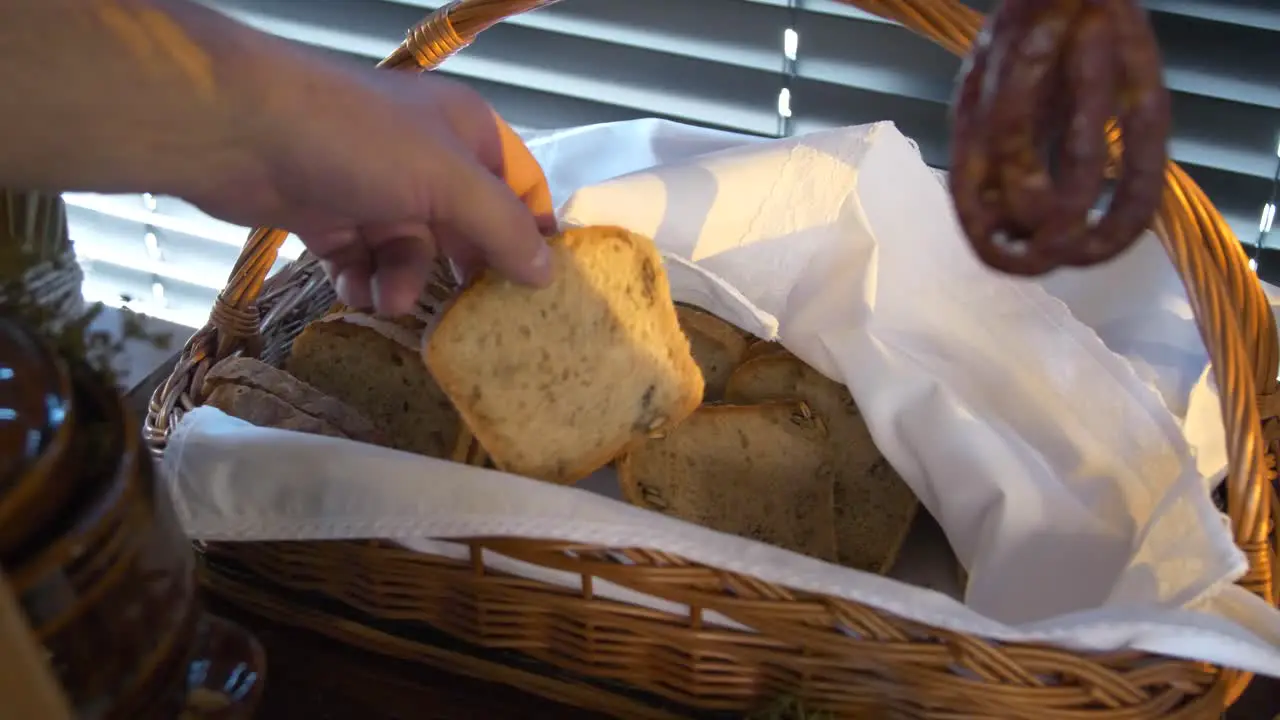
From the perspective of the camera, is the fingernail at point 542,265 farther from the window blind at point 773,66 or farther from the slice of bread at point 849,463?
the window blind at point 773,66

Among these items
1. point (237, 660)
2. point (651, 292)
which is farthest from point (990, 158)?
point (651, 292)

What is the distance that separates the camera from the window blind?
3.80 feet

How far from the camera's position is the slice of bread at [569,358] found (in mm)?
802

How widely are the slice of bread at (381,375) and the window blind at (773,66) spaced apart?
0.65m

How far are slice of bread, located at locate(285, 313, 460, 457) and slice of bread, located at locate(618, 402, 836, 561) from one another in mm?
207

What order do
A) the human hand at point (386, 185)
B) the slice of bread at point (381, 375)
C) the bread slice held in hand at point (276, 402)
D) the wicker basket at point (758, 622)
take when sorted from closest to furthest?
the human hand at point (386, 185)
the wicker basket at point (758, 622)
the bread slice held in hand at point (276, 402)
the slice of bread at point (381, 375)

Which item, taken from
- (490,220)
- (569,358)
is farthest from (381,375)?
(490,220)

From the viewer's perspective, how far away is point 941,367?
91 centimetres

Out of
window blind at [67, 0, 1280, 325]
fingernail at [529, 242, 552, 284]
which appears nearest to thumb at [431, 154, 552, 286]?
fingernail at [529, 242, 552, 284]

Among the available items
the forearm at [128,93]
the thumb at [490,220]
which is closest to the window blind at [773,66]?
the thumb at [490,220]

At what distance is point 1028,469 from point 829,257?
26cm

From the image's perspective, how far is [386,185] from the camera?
589 millimetres

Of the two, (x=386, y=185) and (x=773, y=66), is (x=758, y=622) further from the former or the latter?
(x=773, y=66)

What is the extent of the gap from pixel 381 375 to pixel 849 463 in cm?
44
